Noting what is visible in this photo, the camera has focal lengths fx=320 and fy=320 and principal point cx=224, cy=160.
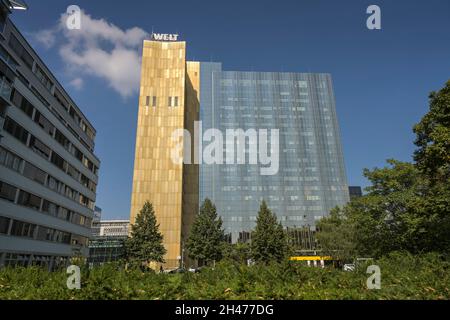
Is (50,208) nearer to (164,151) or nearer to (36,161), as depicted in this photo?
(36,161)

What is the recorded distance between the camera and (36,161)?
35094 millimetres

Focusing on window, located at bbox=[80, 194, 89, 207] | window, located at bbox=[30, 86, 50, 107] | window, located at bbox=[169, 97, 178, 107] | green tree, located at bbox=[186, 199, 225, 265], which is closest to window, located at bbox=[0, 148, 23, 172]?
window, located at bbox=[30, 86, 50, 107]

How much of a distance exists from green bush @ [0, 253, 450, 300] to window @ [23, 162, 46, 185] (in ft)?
91.8

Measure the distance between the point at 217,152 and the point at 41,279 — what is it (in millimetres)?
106517

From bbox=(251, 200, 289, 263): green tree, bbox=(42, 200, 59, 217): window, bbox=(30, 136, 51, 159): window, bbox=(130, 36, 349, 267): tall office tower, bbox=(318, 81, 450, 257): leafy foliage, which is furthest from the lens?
bbox=(130, 36, 349, 267): tall office tower

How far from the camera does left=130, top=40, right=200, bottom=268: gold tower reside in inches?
2808

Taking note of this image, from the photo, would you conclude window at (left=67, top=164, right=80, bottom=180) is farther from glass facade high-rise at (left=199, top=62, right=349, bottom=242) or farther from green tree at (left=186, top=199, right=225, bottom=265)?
glass facade high-rise at (left=199, top=62, right=349, bottom=242)

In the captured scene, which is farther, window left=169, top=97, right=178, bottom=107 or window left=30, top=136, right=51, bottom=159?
window left=169, top=97, right=178, bottom=107

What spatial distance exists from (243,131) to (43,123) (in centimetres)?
8302

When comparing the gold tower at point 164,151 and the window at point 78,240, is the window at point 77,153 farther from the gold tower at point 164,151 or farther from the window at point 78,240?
the gold tower at point 164,151

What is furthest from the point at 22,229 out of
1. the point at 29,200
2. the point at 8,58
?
the point at 8,58

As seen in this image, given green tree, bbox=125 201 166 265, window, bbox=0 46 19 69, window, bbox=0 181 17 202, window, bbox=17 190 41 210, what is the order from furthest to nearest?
1. green tree, bbox=125 201 166 265
2. window, bbox=17 190 41 210
3. window, bbox=0 181 17 202
4. window, bbox=0 46 19 69

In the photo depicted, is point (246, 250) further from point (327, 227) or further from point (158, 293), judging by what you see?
point (158, 293)

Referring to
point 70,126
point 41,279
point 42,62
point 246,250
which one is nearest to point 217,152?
point 246,250
